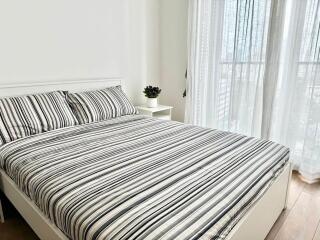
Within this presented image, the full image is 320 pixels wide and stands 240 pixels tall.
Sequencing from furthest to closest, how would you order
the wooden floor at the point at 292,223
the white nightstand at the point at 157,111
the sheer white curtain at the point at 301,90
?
the white nightstand at the point at 157,111 → the sheer white curtain at the point at 301,90 → the wooden floor at the point at 292,223

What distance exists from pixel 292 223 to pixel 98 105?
194cm

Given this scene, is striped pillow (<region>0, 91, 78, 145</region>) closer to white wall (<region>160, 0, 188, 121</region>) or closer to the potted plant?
the potted plant

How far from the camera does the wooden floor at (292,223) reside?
1699mm

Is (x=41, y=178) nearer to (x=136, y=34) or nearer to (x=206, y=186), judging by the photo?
(x=206, y=186)

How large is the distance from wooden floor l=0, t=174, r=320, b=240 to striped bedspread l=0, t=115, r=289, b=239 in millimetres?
476

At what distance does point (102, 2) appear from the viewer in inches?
107

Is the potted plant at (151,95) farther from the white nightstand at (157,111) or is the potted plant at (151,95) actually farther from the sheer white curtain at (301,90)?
the sheer white curtain at (301,90)

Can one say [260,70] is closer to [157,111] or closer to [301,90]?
[301,90]

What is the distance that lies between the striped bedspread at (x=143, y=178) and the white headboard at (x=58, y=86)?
55 centimetres

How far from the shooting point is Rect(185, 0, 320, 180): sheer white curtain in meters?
2.36

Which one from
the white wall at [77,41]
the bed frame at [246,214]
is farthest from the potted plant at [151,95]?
the bed frame at [246,214]

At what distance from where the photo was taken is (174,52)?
11.3 ft

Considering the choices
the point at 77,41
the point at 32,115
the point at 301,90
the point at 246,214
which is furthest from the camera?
the point at 77,41

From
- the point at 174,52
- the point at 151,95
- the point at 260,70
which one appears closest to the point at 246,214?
the point at 260,70
